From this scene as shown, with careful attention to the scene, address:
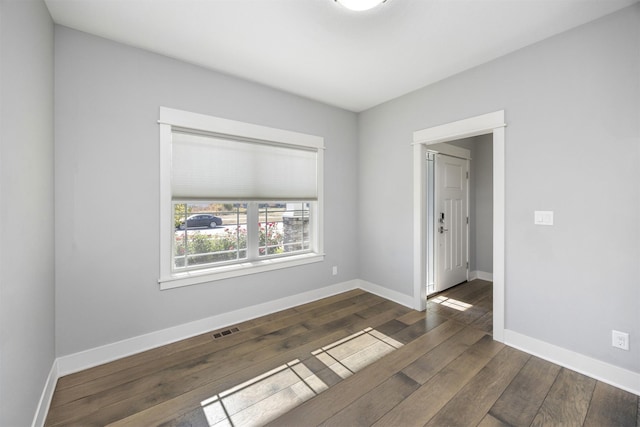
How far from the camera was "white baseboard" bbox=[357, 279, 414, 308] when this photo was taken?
343 centimetres

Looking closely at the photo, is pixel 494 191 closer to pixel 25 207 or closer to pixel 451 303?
pixel 451 303

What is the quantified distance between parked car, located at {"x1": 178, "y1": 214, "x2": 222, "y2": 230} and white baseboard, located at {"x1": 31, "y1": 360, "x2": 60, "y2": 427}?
1.39 metres

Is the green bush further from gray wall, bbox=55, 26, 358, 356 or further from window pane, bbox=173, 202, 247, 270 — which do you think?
gray wall, bbox=55, 26, 358, 356

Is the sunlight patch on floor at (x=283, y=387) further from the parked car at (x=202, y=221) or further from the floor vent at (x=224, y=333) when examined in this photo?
the parked car at (x=202, y=221)

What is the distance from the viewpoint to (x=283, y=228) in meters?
3.50

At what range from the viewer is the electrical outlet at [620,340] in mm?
1908

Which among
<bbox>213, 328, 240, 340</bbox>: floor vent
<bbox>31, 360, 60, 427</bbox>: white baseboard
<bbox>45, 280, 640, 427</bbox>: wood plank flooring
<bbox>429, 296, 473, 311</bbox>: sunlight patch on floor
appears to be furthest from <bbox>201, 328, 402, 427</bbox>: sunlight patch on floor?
<bbox>429, 296, 473, 311</bbox>: sunlight patch on floor

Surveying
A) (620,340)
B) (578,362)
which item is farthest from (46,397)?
(620,340)

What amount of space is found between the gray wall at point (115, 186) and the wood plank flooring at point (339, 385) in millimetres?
363

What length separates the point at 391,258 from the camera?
364 cm

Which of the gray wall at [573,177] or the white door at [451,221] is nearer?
the gray wall at [573,177]

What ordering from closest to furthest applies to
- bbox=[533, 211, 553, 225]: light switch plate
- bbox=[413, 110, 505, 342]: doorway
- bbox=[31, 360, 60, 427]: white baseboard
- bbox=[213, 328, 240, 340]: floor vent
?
1. bbox=[31, 360, 60, 427]: white baseboard
2. bbox=[533, 211, 553, 225]: light switch plate
3. bbox=[413, 110, 505, 342]: doorway
4. bbox=[213, 328, 240, 340]: floor vent

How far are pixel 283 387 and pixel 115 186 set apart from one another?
7.10 feet

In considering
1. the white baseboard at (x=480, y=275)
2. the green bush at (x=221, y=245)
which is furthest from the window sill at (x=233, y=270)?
the white baseboard at (x=480, y=275)
